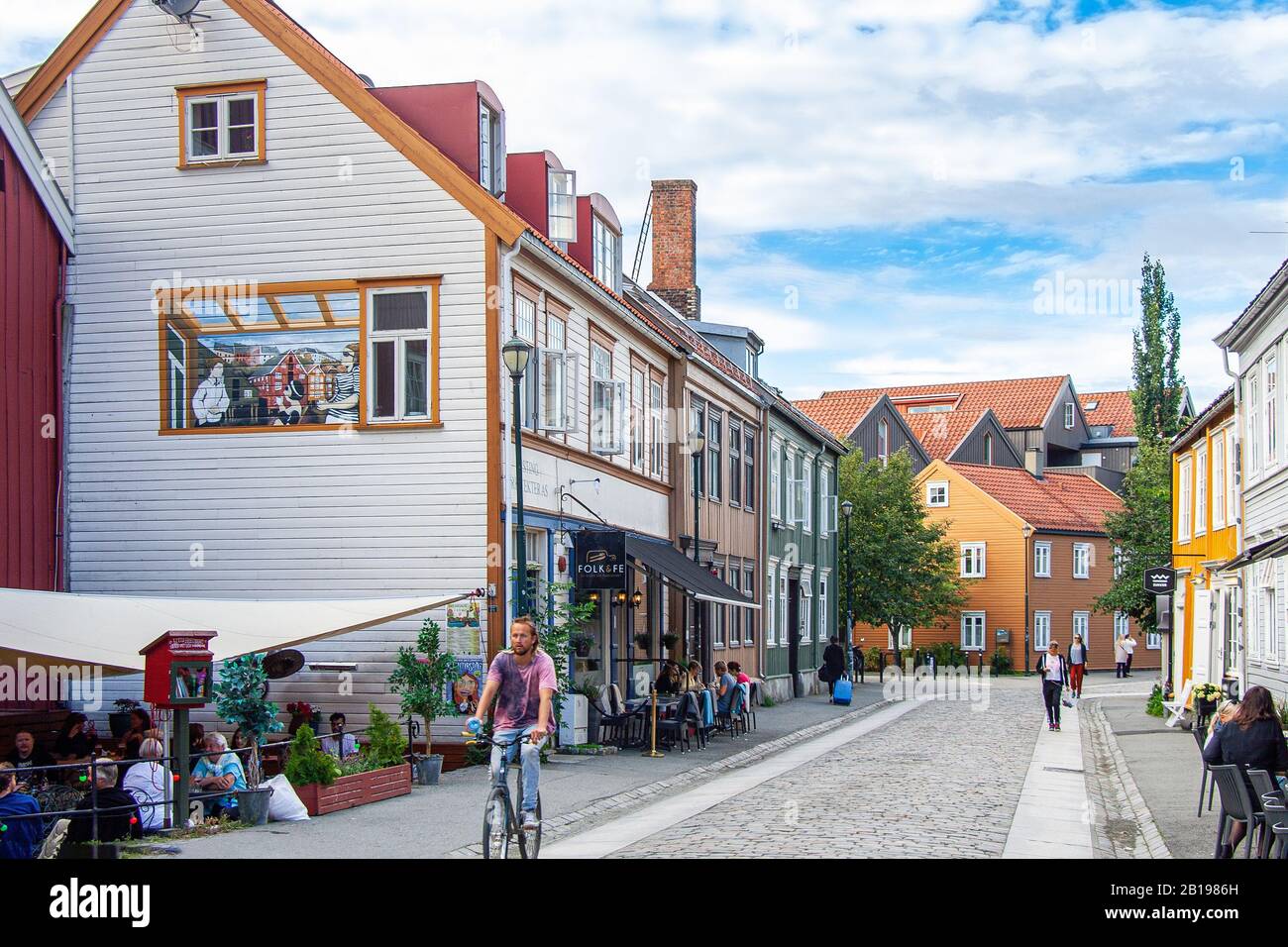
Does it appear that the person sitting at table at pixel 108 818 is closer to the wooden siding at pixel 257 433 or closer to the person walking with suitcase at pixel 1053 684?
the wooden siding at pixel 257 433

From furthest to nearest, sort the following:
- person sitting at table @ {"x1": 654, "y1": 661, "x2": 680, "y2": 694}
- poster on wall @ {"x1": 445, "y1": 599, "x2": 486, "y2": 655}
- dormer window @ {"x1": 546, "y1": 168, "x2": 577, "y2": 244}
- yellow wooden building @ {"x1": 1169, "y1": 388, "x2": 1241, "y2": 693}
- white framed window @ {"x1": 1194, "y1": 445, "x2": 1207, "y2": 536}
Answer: white framed window @ {"x1": 1194, "y1": 445, "x2": 1207, "y2": 536} < yellow wooden building @ {"x1": 1169, "y1": 388, "x2": 1241, "y2": 693} < person sitting at table @ {"x1": 654, "y1": 661, "x2": 680, "y2": 694} < dormer window @ {"x1": 546, "y1": 168, "x2": 577, "y2": 244} < poster on wall @ {"x1": 445, "y1": 599, "x2": 486, "y2": 655}

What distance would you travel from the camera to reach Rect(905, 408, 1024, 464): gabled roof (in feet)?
245

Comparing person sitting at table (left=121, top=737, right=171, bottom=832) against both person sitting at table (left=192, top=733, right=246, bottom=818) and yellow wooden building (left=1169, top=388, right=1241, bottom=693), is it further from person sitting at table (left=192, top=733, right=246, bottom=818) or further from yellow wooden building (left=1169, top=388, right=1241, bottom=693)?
yellow wooden building (left=1169, top=388, right=1241, bottom=693)

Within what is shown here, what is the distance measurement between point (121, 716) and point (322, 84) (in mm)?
8462

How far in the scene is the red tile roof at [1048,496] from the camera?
66562 millimetres

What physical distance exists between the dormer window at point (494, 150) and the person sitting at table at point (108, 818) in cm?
1141

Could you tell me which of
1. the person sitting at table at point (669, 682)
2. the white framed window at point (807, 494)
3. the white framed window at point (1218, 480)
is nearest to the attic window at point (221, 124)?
the person sitting at table at point (669, 682)

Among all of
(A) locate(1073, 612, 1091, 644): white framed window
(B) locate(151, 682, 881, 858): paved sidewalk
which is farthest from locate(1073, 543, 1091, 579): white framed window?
(B) locate(151, 682, 881, 858): paved sidewalk

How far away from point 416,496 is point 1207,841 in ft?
34.8

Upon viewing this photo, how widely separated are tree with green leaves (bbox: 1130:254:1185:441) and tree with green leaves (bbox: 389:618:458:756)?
41.7 metres

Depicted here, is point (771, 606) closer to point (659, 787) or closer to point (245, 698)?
point (659, 787)

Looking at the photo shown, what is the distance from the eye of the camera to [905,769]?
19641 mm
